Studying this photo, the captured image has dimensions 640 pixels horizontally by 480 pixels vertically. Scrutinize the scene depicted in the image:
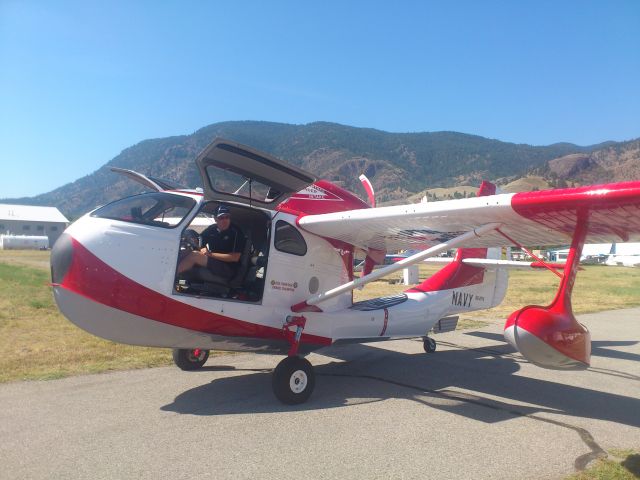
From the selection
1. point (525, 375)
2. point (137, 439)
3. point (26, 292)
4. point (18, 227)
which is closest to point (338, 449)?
point (137, 439)

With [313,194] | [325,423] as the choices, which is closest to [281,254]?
[313,194]

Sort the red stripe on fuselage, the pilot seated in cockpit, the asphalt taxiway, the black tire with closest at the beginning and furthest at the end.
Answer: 1. the asphalt taxiway
2. the red stripe on fuselage
3. the pilot seated in cockpit
4. the black tire

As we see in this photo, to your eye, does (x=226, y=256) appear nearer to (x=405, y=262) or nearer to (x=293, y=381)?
(x=293, y=381)

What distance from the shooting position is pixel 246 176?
20.7 ft

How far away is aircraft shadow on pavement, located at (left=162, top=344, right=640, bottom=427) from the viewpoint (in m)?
5.84

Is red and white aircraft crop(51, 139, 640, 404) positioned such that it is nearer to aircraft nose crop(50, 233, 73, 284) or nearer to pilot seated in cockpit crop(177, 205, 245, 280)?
aircraft nose crop(50, 233, 73, 284)

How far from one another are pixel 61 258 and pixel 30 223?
93765 mm

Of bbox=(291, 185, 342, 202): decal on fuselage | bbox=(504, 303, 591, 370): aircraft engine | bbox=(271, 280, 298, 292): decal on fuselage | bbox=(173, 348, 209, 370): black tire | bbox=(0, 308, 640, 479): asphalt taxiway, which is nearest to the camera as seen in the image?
bbox=(0, 308, 640, 479): asphalt taxiway

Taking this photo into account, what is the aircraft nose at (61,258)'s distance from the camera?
17.2ft

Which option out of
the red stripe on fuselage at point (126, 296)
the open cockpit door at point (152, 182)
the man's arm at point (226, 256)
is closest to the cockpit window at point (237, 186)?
the man's arm at point (226, 256)

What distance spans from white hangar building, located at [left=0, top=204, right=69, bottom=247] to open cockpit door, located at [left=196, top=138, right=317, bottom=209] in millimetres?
86747

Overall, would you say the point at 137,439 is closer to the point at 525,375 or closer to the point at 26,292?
the point at 525,375

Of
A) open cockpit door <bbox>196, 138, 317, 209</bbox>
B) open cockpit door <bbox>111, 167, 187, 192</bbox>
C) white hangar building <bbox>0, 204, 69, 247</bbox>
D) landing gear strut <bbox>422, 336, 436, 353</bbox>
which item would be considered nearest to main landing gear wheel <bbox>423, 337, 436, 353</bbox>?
landing gear strut <bbox>422, 336, 436, 353</bbox>

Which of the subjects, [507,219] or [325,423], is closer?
[325,423]
